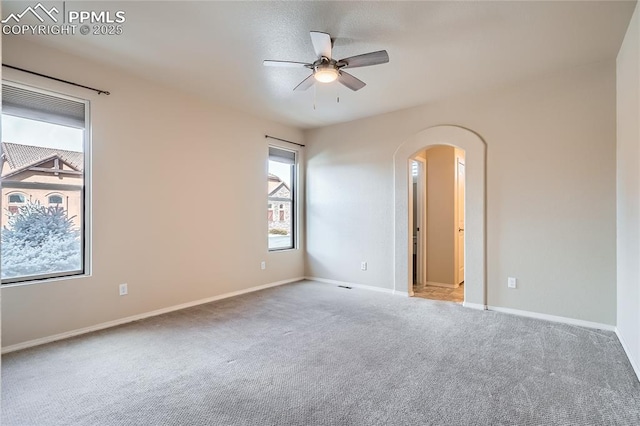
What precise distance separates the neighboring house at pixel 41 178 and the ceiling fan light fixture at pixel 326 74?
97.8 inches

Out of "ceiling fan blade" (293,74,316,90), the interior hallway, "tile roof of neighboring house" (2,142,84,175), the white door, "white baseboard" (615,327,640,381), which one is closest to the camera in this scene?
"white baseboard" (615,327,640,381)

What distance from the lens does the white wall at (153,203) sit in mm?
3367

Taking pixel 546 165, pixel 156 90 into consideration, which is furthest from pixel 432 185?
pixel 156 90

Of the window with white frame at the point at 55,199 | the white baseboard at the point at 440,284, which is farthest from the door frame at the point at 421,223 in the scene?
the window with white frame at the point at 55,199

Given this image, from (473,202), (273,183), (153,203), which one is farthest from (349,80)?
(273,183)

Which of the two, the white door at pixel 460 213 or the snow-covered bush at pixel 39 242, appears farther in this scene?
the white door at pixel 460 213

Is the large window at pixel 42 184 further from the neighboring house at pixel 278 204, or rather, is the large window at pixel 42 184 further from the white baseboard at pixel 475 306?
the white baseboard at pixel 475 306

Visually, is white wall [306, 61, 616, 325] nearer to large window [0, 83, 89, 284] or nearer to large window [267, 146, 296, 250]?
large window [267, 146, 296, 250]

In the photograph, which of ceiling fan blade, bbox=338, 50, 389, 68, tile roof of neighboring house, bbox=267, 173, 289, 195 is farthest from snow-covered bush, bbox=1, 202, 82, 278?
ceiling fan blade, bbox=338, 50, 389, 68

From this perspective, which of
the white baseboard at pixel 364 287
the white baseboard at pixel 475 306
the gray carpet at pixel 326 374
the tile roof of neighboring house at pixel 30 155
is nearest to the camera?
the gray carpet at pixel 326 374

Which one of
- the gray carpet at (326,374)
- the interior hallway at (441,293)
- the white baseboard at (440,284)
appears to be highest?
the white baseboard at (440,284)

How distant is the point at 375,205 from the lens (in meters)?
5.38

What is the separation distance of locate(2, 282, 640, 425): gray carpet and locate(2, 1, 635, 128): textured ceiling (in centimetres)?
266

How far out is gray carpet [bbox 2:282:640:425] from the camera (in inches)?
89.0
